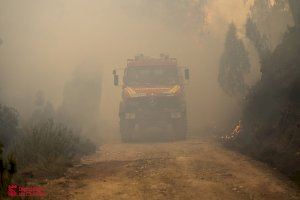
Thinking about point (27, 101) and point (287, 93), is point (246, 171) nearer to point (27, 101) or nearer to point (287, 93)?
point (287, 93)

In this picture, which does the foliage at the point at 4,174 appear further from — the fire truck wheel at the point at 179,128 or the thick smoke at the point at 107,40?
the thick smoke at the point at 107,40

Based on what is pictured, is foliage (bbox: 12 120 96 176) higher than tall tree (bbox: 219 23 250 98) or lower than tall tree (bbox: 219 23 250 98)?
lower

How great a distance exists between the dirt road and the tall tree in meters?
11.0

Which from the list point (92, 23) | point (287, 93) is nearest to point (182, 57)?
point (92, 23)

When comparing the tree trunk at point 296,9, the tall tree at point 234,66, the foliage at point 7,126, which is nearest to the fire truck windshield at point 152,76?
the tall tree at point 234,66

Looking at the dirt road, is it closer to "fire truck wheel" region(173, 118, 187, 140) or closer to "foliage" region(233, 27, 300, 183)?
"foliage" region(233, 27, 300, 183)

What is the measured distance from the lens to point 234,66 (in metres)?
23.5

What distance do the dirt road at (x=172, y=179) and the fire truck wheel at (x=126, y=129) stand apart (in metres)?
5.31

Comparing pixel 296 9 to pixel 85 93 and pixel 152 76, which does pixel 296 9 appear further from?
pixel 85 93

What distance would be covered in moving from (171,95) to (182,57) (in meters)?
23.1

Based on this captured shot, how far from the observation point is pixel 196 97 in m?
34.5

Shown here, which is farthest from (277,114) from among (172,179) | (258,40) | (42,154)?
(42,154)

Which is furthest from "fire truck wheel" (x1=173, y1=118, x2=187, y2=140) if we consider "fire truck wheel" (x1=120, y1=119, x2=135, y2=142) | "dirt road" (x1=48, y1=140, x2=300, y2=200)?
"dirt road" (x1=48, y1=140, x2=300, y2=200)

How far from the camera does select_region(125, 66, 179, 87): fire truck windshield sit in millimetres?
18703
